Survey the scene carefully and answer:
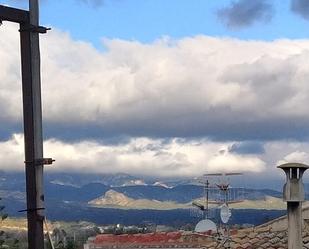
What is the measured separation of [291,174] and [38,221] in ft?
10.5

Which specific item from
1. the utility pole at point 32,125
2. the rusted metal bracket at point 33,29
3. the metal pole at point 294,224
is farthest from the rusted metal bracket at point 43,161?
the metal pole at point 294,224

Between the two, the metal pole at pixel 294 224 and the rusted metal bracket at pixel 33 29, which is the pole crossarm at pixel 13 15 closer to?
the rusted metal bracket at pixel 33 29

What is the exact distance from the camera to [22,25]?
378 inches

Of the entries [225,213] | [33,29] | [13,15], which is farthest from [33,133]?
[225,213]

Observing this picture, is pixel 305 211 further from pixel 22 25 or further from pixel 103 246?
pixel 103 246

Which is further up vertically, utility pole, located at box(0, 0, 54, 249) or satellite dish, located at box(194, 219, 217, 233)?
utility pole, located at box(0, 0, 54, 249)

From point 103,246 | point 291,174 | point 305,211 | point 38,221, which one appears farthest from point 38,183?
point 103,246

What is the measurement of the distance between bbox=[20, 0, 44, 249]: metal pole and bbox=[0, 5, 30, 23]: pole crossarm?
60 mm

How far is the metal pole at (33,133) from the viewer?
9547 mm

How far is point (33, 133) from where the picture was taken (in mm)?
9539

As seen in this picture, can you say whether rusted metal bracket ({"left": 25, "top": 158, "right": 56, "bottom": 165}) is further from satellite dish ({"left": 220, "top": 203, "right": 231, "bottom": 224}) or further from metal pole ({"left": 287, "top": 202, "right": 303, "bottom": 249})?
satellite dish ({"left": 220, "top": 203, "right": 231, "bottom": 224})

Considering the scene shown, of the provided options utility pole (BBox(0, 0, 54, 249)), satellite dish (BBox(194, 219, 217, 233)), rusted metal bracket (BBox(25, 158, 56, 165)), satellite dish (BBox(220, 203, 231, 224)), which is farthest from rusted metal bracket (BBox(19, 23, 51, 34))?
satellite dish (BBox(194, 219, 217, 233))

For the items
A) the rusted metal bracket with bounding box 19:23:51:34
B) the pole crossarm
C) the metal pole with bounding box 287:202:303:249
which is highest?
the pole crossarm

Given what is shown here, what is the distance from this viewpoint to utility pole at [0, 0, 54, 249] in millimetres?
9547
